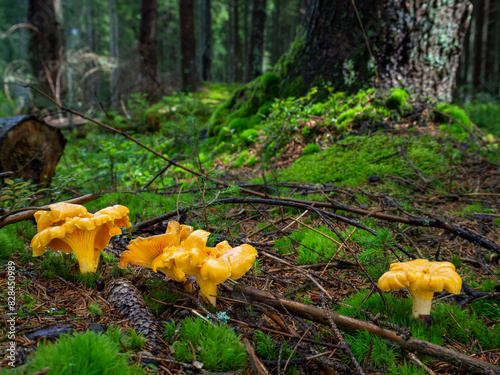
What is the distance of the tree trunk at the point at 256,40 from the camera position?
12680mm

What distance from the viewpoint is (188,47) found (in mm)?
14938

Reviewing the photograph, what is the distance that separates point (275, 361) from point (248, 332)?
0.81 ft

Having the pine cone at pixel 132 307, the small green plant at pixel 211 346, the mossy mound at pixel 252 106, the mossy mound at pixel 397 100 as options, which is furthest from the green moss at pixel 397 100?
the pine cone at pixel 132 307

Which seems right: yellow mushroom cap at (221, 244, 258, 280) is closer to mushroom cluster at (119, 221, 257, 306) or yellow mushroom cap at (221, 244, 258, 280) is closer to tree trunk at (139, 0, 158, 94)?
mushroom cluster at (119, 221, 257, 306)

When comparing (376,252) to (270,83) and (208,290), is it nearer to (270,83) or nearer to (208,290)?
(208,290)

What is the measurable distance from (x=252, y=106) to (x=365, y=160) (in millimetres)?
3058

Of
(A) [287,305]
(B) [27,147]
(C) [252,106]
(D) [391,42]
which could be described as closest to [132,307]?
(A) [287,305]

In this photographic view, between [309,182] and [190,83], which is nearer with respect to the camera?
[309,182]

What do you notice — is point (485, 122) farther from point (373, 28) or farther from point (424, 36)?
point (373, 28)

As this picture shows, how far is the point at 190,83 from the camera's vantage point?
14.6 meters

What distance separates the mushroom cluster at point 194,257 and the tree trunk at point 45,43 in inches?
337

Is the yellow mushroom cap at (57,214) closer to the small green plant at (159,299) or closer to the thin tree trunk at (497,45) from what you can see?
the small green plant at (159,299)

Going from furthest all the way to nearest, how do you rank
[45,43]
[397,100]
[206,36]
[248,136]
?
[206,36] → [45,43] → [248,136] → [397,100]

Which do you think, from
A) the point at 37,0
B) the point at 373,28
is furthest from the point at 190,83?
the point at 373,28
